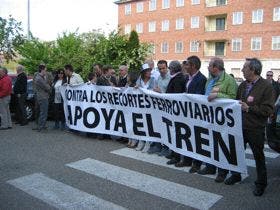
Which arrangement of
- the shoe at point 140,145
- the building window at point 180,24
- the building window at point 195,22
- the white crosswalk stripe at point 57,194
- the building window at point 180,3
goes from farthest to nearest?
the building window at point 180,24 < the building window at point 180,3 < the building window at point 195,22 < the shoe at point 140,145 < the white crosswalk stripe at point 57,194

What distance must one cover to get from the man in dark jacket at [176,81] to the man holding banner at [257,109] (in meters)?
1.87

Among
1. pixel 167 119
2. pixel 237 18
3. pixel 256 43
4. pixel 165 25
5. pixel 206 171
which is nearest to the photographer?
pixel 206 171

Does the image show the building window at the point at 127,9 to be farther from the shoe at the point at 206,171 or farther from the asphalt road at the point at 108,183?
the shoe at the point at 206,171

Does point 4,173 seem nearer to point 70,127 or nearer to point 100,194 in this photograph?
point 100,194

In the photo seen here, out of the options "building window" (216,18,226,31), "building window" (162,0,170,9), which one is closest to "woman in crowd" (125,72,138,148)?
"building window" (216,18,226,31)

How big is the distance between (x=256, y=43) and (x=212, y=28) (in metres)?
7.68

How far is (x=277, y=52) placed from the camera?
47.5 m

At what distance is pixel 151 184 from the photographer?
6102 mm

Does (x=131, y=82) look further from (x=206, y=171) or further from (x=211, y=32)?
(x=211, y=32)

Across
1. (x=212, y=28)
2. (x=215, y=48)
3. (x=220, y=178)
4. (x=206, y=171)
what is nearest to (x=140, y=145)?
(x=206, y=171)

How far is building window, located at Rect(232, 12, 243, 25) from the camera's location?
51.6m

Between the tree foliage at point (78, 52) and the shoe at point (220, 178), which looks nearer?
the shoe at point (220, 178)

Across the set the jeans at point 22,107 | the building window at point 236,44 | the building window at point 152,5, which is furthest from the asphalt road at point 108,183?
the building window at point 152,5

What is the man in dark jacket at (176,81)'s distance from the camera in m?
7.37
